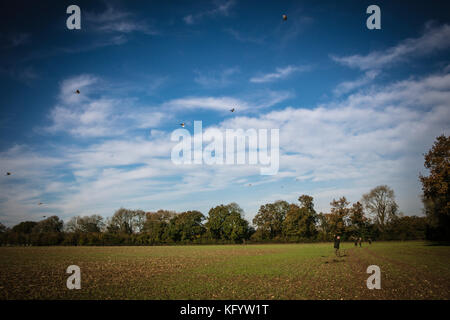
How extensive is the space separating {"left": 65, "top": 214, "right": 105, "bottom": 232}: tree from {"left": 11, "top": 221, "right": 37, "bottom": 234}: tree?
42.9 feet

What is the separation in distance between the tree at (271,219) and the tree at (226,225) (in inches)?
232

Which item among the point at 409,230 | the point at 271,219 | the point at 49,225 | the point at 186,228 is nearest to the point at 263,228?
the point at 271,219

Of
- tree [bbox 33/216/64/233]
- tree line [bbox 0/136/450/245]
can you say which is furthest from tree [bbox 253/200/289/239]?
tree [bbox 33/216/64/233]

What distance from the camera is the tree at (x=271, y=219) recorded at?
94.2m

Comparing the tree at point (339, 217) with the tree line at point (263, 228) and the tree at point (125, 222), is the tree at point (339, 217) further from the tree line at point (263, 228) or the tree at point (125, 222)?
the tree at point (125, 222)

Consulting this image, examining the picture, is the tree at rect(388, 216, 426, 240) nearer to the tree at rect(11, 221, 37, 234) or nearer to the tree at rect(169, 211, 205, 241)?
→ the tree at rect(169, 211, 205, 241)

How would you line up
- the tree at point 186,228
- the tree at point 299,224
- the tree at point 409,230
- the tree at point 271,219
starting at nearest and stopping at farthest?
the tree at point 409,230, the tree at point 299,224, the tree at point 186,228, the tree at point 271,219

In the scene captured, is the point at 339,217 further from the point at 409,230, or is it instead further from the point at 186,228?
the point at 186,228

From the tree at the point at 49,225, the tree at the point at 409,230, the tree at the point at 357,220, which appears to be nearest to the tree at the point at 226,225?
the tree at the point at 357,220

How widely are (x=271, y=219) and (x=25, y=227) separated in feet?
343

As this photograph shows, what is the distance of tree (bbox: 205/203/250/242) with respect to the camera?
89.4 meters

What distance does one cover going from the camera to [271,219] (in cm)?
9675
